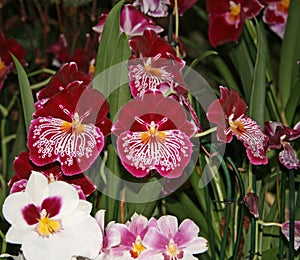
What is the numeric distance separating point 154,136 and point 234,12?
37 cm

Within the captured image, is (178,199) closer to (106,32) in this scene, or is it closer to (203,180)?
(203,180)

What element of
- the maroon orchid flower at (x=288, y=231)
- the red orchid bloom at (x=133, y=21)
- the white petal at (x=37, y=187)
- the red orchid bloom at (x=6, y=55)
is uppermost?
the red orchid bloom at (x=133, y=21)

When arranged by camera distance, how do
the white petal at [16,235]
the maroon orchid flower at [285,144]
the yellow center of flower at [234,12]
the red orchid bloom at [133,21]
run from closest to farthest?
the white petal at [16,235] < the maroon orchid flower at [285,144] < the red orchid bloom at [133,21] < the yellow center of flower at [234,12]

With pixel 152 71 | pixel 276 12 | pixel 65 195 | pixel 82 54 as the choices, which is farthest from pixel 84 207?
pixel 276 12

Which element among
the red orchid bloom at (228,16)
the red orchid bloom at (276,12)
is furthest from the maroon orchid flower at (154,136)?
the red orchid bloom at (276,12)

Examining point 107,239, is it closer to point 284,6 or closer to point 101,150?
point 101,150

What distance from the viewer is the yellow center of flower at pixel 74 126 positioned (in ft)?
2.43

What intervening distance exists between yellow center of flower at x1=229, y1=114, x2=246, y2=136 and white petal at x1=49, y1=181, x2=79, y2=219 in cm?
17

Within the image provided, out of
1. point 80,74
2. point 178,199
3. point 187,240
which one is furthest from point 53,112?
point 178,199

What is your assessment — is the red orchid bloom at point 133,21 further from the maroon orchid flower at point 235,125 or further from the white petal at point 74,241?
the white petal at point 74,241

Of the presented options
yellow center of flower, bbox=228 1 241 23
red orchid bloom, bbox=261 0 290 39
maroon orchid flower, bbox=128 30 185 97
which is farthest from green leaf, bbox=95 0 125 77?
red orchid bloom, bbox=261 0 290 39

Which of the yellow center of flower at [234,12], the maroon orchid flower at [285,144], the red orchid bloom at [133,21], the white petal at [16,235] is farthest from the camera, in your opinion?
the yellow center of flower at [234,12]

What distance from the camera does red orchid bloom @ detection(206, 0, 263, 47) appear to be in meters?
1.02

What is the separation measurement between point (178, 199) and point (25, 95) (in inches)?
12.4
